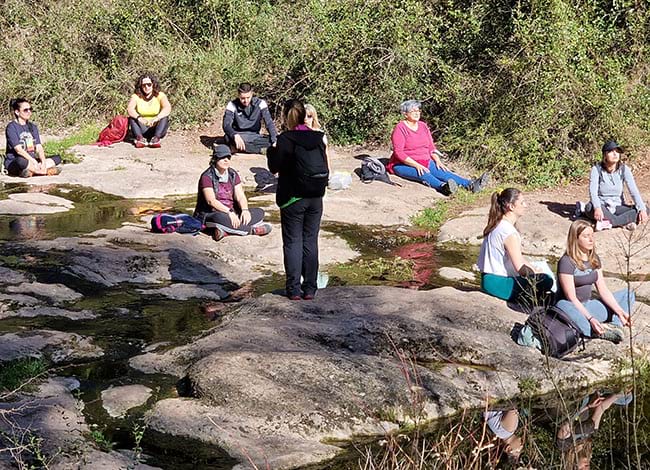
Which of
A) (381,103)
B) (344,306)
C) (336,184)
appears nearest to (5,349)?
(344,306)

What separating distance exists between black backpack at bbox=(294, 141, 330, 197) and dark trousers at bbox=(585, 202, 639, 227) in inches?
184

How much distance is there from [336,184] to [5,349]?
21.6 feet

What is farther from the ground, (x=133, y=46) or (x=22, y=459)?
(x=133, y=46)

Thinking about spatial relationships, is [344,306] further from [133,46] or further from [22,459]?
[133,46]

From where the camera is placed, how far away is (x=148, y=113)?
15.1 meters

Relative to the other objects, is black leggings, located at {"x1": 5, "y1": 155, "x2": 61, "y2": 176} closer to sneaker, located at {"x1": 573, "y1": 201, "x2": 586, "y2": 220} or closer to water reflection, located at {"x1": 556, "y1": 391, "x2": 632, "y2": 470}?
sneaker, located at {"x1": 573, "y1": 201, "x2": 586, "y2": 220}

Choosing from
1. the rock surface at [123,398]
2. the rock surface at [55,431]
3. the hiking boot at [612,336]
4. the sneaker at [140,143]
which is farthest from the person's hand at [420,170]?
the rock surface at [55,431]

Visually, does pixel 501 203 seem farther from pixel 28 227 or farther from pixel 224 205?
pixel 28 227

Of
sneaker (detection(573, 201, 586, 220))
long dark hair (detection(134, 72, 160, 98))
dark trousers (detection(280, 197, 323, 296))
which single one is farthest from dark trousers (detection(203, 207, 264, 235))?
long dark hair (detection(134, 72, 160, 98))

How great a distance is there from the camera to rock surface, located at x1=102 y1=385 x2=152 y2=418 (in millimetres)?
5707

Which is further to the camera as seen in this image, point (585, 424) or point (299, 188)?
point (299, 188)

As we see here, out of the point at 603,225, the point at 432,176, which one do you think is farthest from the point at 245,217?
the point at 603,225

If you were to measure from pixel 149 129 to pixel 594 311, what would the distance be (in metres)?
9.19

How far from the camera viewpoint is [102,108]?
55.5ft
